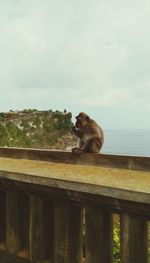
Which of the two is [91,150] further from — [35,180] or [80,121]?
[35,180]

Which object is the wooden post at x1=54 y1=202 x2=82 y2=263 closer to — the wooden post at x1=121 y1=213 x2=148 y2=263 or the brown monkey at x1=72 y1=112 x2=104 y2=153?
the wooden post at x1=121 y1=213 x2=148 y2=263

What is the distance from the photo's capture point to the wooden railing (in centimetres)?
Result: 808

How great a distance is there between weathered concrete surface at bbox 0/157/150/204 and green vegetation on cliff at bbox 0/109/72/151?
34.9 metres

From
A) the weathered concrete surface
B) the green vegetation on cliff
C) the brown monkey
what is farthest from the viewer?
the green vegetation on cliff

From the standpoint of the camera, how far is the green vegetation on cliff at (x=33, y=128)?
47844mm

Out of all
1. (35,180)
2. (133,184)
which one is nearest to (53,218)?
(35,180)

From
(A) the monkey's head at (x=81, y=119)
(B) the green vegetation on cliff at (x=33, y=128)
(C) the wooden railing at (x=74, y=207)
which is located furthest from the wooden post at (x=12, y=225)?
(B) the green vegetation on cliff at (x=33, y=128)

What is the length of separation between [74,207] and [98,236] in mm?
870

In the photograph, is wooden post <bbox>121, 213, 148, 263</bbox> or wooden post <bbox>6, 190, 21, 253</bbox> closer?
wooden post <bbox>121, 213, 148, 263</bbox>

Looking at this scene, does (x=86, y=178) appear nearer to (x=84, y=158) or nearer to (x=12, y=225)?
(x=84, y=158)

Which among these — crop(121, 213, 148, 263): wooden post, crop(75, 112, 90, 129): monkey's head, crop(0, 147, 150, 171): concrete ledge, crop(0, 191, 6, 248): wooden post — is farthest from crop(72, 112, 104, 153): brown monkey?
crop(121, 213, 148, 263): wooden post

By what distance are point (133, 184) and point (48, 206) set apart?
2690 millimetres

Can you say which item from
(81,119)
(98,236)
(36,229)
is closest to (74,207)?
(98,236)

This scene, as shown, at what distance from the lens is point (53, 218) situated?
1013 centimetres
